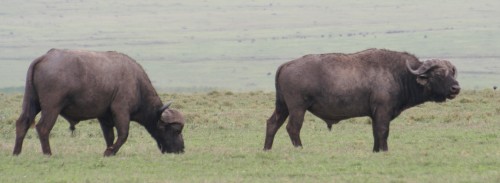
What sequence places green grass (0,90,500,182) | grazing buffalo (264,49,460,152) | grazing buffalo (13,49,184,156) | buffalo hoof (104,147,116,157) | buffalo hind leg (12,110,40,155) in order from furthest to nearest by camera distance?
1. grazing buffalo (264,49,460,152)
2. buffalo hoof (104,147,116,157)
3. buffalo hind leg (12,110,40,155)
4. grazing buffalo (13,49,184,156)
5. green grass (0,90,500,182)

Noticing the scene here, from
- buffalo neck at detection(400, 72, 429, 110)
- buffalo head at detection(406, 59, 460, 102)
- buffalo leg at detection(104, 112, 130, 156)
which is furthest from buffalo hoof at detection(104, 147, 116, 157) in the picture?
buffalo head at detection(406, 59, 460, 102)

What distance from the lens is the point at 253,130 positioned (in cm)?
2219

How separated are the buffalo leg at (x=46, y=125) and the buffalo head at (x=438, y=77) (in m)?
5.63

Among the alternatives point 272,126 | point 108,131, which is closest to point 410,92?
point 272,126

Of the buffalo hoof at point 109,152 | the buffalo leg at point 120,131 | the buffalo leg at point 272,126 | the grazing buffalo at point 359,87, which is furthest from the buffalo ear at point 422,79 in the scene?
the buffalo hoof at point 109,152

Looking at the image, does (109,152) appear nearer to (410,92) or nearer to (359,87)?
(359,87)

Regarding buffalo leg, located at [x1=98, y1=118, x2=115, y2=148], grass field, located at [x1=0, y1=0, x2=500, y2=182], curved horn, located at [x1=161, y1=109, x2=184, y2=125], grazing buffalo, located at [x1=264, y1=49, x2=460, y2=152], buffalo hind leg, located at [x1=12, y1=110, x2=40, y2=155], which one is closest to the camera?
grass field, located at [x1=0, y1=0, x2=500, y2=182]

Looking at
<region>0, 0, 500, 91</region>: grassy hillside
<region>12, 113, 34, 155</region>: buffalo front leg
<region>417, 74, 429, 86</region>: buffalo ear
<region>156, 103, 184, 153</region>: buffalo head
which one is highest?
<region>417, 74, 429, 86</region>: buffalo ear

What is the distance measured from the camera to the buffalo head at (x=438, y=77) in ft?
54.8

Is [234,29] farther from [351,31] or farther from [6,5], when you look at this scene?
[6,5]

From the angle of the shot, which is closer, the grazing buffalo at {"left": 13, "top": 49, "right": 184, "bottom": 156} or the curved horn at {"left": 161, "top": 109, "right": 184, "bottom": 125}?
the grazing buffalo at {"left": 13, "top": 49, "right": 184, "bottom": 156}

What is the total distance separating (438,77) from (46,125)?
6.20 m

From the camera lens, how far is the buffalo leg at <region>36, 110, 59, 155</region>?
15.1m

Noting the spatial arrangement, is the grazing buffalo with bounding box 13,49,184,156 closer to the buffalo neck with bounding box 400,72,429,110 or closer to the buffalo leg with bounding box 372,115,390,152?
the buffalo leg with bounding box 372,115,390,152
